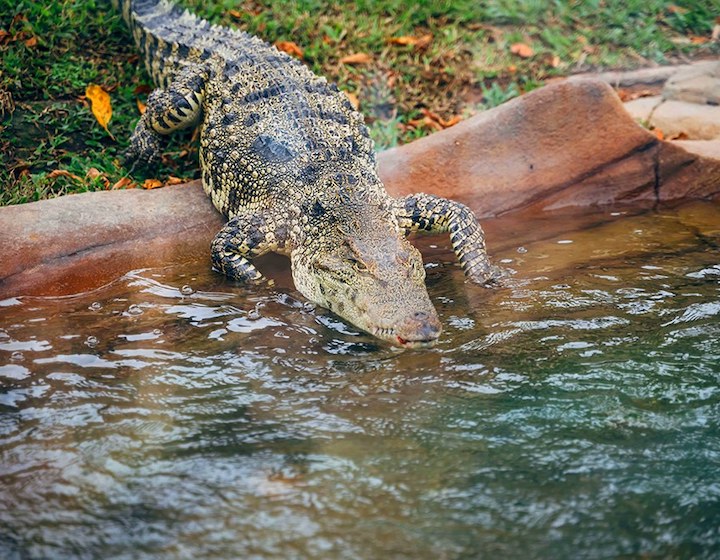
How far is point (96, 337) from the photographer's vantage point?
416 cm

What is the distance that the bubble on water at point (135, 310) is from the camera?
4.45 m

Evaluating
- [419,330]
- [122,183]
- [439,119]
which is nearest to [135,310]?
[419,330]

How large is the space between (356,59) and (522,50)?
61.2 inches

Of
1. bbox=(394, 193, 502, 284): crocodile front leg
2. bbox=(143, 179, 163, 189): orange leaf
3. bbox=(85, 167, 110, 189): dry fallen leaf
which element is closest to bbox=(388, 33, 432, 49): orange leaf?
bbox=(143, 179, 163, 189): orange leaf

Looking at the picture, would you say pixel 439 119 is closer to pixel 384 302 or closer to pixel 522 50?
pixel 522 50

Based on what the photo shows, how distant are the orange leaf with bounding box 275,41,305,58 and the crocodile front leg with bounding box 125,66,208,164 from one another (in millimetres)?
1302

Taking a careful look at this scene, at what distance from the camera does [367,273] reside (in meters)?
4.28

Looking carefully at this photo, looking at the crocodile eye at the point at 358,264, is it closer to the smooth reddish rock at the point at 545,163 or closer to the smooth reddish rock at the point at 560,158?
the smooth reddish rock at the point at 545,163

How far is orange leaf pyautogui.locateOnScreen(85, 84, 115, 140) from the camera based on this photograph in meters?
6.26

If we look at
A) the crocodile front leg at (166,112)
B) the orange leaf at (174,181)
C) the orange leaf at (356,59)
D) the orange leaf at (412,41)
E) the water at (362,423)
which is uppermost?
the orange leaf at (412,41)

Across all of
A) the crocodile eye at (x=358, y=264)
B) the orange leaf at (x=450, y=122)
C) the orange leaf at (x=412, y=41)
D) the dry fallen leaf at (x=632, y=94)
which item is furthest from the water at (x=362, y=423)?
the orange leaf at (x=412, y=41)

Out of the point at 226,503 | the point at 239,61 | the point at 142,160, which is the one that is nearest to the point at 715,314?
the point at 226,503

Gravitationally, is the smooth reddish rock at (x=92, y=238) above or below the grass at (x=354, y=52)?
below

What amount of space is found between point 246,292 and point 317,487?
1973mm
